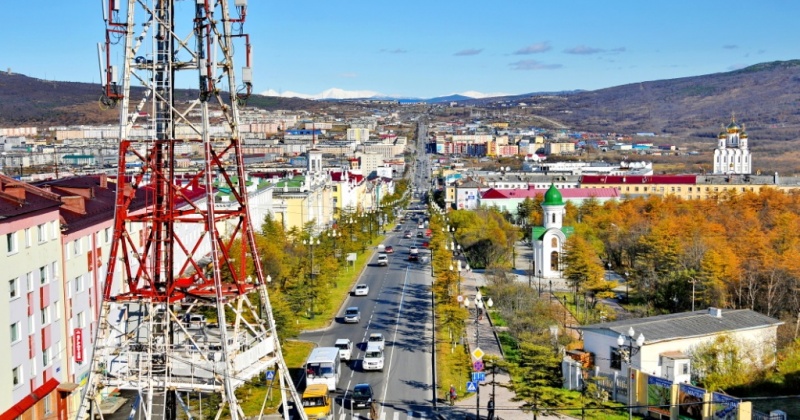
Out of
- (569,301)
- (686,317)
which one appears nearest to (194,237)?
(569,301)

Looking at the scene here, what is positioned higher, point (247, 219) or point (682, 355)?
point (247, 219)

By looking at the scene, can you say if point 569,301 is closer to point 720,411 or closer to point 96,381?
point 720,411

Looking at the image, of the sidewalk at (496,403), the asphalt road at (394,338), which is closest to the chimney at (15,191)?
the asphalt road at (394,338)

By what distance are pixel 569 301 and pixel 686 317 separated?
18.0 meters

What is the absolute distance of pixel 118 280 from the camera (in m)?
31.5

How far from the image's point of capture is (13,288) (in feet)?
79.3

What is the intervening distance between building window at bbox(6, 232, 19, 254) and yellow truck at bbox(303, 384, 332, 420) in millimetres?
9022

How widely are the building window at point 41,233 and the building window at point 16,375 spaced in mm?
3864

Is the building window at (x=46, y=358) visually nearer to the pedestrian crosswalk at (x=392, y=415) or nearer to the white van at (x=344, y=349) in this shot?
the pedestrian crosswalk at (x=392, y=415)

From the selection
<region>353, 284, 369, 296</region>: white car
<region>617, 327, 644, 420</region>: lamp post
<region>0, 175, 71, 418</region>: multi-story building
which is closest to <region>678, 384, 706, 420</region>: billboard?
<region>617, 327, 644, 420</region>: lamp post

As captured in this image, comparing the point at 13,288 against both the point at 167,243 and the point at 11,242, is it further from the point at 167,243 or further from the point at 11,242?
the point at 167,243

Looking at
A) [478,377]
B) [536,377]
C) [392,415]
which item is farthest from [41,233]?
[536,377]

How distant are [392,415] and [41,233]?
11.5 metres

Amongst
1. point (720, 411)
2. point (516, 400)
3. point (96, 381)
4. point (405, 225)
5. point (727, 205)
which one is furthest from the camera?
point (405, 225)
